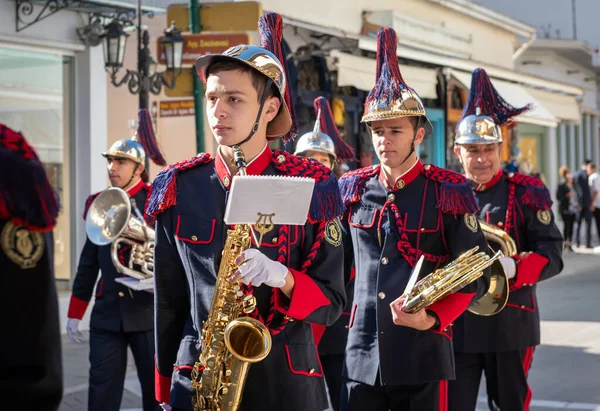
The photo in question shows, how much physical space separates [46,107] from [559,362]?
6.03 meters

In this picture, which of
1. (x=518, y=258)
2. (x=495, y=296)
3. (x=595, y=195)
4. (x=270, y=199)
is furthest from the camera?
(x=595, y=195)

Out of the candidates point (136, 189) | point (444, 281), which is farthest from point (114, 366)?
point (444, 281)

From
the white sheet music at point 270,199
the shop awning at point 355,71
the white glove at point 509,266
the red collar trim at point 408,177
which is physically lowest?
the white glove at point 509,266

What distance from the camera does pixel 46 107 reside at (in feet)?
39.4

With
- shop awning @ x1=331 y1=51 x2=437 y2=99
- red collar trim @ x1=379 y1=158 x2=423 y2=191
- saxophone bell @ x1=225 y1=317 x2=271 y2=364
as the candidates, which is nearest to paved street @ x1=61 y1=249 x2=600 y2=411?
red collar trim @ x1=379 y1=158 x2=423 y2=191

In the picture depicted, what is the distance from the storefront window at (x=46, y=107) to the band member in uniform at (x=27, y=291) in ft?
30.2

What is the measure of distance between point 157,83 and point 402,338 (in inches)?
291

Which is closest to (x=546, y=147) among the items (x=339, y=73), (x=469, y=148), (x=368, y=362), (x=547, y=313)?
(x=339, y=73)

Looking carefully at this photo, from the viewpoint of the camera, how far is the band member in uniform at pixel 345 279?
6.41m

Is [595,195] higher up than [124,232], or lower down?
higher up

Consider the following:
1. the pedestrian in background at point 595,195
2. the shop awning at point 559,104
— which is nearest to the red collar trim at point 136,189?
the pedestrian in background at point 595,195

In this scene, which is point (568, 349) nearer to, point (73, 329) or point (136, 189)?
point (136, 189)

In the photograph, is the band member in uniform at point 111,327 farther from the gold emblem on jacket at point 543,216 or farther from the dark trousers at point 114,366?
the gold emblem on jacket at point 543,216

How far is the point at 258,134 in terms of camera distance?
11.8ft
